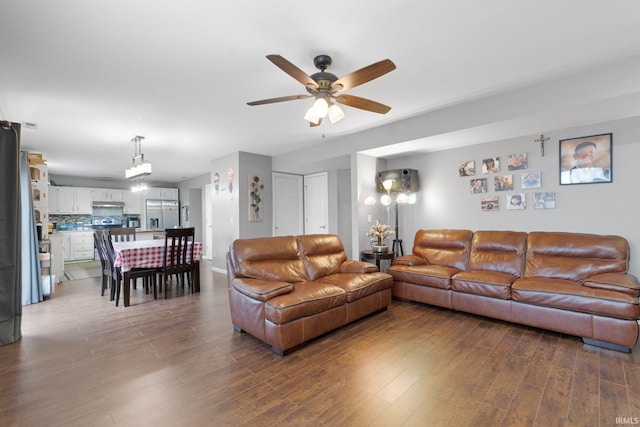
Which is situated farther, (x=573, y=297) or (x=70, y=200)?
(x=70, y=200)

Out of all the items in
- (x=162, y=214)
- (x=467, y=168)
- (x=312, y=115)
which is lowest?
(x=162, y=214)

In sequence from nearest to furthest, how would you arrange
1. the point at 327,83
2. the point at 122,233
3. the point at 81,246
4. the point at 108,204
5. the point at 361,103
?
the point at 327,83
the point at 361,103
the point at 122,233
the point at 81,246
the point at 108,204

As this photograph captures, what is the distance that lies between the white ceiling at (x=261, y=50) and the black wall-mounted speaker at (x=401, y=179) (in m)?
1.06

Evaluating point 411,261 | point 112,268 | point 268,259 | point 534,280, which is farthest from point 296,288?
point 112,268

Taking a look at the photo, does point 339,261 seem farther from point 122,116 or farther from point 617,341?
point 122,116

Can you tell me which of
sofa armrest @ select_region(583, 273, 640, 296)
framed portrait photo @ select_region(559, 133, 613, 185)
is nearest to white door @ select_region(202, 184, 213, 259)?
framed portrait photo @ select_region(559, 133, 613, 185)

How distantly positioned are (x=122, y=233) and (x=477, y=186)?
6.20 metres

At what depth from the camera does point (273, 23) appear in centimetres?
198

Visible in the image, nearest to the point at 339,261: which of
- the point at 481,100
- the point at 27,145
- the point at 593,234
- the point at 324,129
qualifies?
the point at 324,129

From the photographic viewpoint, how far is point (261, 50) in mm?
2303

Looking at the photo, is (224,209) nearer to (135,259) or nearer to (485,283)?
(135,259)

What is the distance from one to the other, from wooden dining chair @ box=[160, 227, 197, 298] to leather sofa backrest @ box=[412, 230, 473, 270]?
139 inches

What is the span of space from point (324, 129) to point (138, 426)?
13.1ft

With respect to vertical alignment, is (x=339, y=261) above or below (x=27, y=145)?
below
